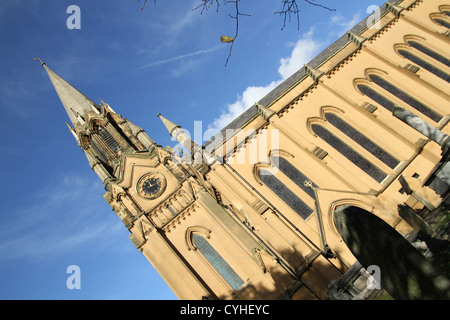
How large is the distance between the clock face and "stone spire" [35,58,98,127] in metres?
8.84

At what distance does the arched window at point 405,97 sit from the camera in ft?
52.9

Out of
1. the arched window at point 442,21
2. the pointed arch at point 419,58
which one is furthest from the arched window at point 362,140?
the arched window at point 442,21

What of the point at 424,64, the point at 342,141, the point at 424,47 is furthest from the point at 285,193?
the point at 424,47

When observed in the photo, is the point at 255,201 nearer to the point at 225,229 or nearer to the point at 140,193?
the point at 225,229

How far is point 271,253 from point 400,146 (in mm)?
8611

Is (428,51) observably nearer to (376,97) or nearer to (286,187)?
(376,97)

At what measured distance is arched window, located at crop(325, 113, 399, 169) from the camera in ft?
49.3

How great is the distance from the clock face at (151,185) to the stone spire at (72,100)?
29.0 feet

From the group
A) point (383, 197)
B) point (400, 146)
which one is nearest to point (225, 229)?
point (383, 197)

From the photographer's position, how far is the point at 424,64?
1828 cm

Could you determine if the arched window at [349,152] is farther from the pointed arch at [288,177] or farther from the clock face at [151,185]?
the clock face at [151,185]

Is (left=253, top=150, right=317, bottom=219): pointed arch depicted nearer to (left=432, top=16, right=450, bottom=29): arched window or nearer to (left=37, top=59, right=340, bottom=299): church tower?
(left=37, top=59, right=340, bottom=299): church tower

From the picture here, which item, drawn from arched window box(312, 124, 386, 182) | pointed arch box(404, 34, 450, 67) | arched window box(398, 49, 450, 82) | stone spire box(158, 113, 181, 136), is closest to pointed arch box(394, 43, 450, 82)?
arched window box(398, 49, 450, 82)

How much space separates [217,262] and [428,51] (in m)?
18.6
